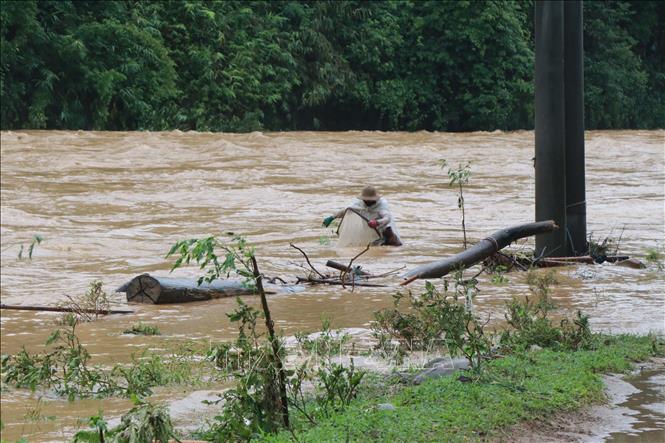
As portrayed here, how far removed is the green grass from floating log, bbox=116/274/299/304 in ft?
13.8

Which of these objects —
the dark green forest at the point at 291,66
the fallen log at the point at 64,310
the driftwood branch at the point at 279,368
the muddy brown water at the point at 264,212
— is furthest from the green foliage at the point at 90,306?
the dark green forest at the point at 291,66

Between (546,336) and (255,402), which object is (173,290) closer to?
(546,336)

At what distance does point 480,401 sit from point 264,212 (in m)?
13.5

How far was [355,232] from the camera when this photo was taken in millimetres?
14586

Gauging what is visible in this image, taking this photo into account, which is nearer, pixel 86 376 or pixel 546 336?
pixel 86 376

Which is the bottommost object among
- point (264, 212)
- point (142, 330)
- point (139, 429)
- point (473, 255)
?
point (264, 212)

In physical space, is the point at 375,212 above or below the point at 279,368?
below

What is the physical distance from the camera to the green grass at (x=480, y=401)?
5.32 meters

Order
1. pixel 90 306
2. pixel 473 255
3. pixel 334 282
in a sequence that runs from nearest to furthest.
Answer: pixel 90 306
pixel 473 255
pixel 334 282

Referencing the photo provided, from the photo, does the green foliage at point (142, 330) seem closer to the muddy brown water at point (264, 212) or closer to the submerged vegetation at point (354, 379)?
the muddy brown water at point (264, 212)

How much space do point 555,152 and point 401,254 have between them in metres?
3.18

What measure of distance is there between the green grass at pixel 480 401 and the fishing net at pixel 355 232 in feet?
24.3

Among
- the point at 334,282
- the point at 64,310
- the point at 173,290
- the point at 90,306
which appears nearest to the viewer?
the point at 64,310

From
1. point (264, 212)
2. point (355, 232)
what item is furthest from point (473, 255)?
point (264, 212)
